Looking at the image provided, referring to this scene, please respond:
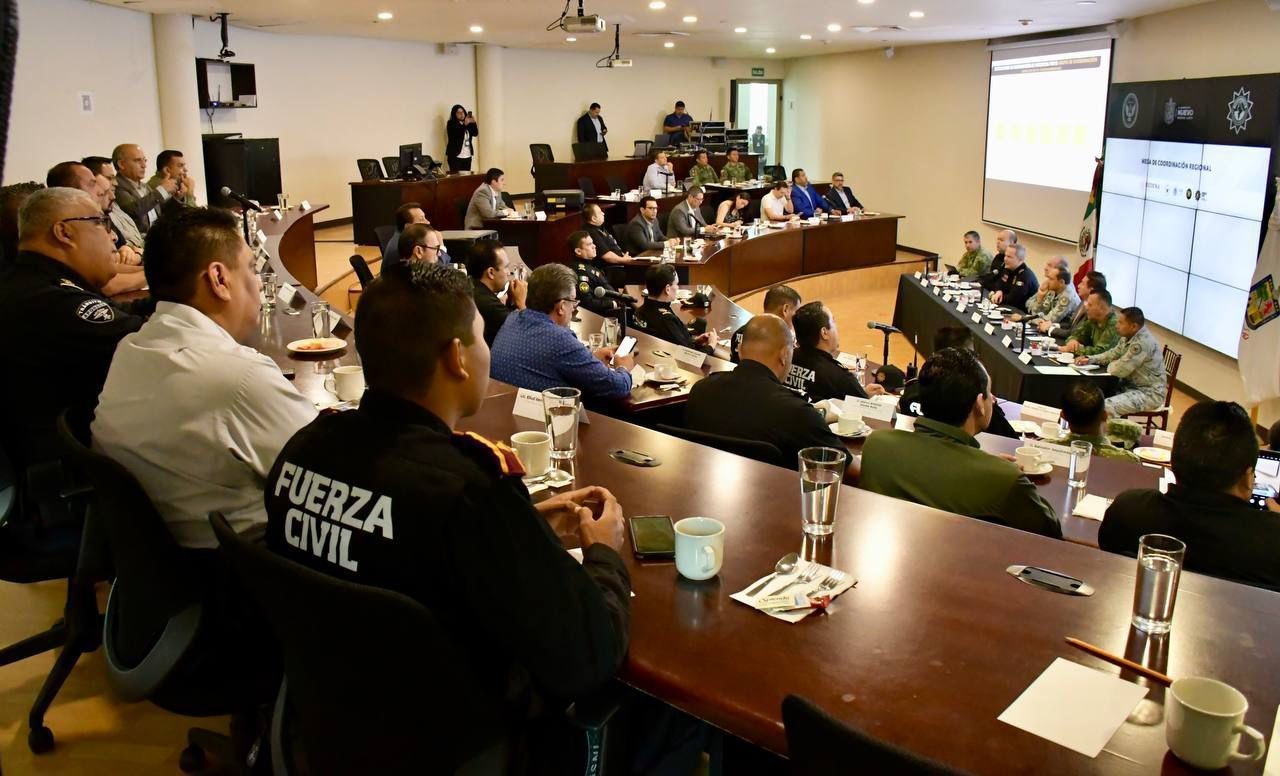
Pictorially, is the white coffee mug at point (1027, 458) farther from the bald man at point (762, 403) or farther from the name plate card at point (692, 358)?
the name plate card at point (692, 358)

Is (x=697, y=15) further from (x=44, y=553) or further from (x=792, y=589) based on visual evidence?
(x=792, y=589)

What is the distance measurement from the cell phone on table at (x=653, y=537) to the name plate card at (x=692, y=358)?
6.84 ft

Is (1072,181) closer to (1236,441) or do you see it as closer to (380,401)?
(1236,441)

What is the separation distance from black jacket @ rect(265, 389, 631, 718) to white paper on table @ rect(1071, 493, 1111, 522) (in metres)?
1.71

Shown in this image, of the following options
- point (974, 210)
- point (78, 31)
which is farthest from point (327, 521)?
point (974, 210)

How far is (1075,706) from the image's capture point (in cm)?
129

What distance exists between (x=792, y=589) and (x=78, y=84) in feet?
29.7

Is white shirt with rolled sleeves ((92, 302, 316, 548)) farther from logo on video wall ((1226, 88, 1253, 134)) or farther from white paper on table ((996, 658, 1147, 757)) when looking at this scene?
logo on video wall ((1226, 88, 1253, 134))

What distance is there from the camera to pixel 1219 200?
703 centimetres

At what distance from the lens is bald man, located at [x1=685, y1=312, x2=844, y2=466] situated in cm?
294

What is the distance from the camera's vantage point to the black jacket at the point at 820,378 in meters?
4.19

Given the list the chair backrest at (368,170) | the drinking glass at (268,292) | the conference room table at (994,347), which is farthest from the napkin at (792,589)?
the chair backrest at (368,170)

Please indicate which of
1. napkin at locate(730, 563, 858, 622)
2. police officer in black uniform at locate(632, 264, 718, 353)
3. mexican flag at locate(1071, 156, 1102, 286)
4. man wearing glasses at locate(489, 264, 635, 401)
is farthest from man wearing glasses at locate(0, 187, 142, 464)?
mexican flag at locate(1071, 156, 1102, 286)

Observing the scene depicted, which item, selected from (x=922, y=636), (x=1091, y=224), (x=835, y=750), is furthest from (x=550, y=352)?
(x=1091, y=224)
